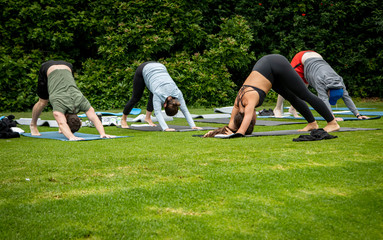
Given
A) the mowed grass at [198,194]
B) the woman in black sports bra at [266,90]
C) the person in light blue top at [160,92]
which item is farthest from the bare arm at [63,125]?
the woman in black sports bra at [266,90]

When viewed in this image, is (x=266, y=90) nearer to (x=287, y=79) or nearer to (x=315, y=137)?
(x=287, y=79)

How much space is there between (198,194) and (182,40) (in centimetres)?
1381

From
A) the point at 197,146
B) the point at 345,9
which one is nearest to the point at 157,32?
the point at 345,9

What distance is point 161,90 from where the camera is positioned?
7.15m

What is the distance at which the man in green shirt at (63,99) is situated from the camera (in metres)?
5.95

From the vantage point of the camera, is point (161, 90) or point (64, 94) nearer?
point (64, 94)

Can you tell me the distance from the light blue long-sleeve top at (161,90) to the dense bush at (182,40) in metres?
6.87

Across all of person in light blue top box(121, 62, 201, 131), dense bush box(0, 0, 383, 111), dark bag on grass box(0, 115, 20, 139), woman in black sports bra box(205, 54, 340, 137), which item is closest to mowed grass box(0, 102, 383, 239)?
woman in black sports bra box(205, 54, 340, 137)

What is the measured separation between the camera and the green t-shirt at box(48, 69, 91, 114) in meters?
5.98

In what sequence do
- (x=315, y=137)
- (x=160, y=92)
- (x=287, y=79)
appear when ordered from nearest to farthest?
1. (x=315, y=137)
2. (x=287, y=79)
3. (x=160, y=92)

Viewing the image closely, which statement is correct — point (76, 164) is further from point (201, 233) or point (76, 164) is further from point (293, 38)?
point (293, 38)

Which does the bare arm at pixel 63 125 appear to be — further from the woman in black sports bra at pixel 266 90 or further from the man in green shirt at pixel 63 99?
the woman in black sports bra at pixel 266 90

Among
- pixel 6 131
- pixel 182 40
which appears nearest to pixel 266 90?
pixel 6 131

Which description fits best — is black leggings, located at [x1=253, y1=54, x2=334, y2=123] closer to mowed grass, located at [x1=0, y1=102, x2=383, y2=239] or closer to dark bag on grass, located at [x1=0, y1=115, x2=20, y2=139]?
mowed grass, located at [x1=0, y1=102, x2=383, y2=239]
